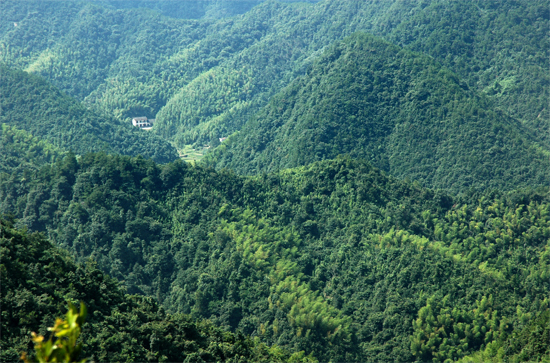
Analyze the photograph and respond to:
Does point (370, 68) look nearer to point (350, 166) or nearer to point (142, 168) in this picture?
point (350, 166)

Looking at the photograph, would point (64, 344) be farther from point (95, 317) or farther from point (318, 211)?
point (318, 211)

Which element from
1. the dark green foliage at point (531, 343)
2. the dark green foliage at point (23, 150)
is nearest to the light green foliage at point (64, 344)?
the dark green foliage at point (531, 343)

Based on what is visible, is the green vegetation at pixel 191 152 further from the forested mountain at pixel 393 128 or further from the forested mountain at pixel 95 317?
the forested mountain at pixel 95 317


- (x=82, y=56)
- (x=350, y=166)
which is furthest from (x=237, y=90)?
(x=350, y=166)

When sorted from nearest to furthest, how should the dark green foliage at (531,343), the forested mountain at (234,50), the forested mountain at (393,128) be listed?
the dark green foliage at (531,343) < the forested mountain at (393,128) < the forested mountain at (234,50)

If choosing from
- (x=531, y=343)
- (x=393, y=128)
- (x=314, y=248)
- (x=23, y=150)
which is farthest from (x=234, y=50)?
(x=531, y=343)

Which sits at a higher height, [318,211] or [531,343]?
[531,343]

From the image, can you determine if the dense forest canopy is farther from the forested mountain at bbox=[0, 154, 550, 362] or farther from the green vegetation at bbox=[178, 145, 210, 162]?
the green vegetation at bbox=[178, 145, 210, 162]
